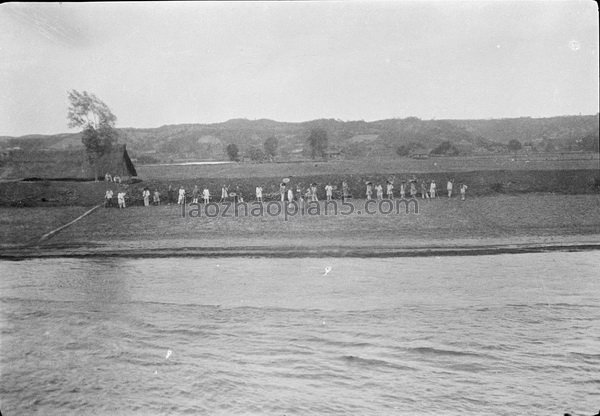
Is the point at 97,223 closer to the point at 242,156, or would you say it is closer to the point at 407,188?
the point at 242,156

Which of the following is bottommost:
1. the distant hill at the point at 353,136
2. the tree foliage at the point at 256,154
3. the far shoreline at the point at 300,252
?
the far shoreline at the point at 300,252

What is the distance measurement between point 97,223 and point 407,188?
45.5 feet

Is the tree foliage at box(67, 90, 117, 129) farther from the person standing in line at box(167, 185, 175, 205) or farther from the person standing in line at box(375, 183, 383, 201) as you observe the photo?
the person standing in line at box(375, 183, 383, 201)

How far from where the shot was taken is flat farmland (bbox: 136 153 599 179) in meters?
21.9

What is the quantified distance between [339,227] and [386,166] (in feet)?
27.4

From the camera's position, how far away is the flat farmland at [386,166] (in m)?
21.9

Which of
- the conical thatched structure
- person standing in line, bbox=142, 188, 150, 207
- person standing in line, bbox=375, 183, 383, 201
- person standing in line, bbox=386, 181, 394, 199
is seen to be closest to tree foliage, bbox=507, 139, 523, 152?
person standing in line, bbox=386, 181, 394, 199

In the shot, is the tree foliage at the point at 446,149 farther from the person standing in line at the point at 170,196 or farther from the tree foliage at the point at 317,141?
the person standing in line at the point at 170,196

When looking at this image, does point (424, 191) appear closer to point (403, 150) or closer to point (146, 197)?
point (403, 150)

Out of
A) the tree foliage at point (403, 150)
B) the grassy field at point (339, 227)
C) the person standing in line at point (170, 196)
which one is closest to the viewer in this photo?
the grassy field at point (339, 227)

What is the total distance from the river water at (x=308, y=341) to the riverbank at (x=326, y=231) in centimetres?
227

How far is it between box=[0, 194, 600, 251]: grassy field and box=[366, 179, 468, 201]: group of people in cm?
132

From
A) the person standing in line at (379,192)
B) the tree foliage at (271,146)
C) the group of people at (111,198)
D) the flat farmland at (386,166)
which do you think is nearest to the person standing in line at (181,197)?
the flat farmland at (386,166)

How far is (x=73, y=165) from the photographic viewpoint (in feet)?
90.2
